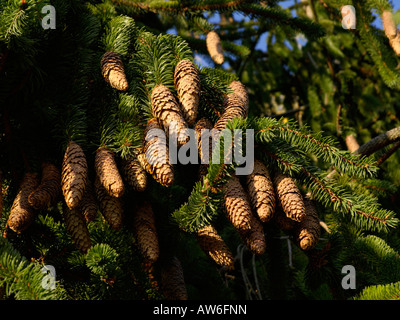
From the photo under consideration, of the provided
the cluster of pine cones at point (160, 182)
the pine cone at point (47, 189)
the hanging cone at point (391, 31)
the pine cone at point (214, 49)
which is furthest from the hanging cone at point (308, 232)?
the hanging cone at point (391, 31)

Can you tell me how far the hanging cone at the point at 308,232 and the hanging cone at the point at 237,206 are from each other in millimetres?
172

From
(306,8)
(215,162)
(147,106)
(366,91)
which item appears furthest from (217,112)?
(306,8)

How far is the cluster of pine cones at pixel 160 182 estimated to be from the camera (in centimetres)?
104

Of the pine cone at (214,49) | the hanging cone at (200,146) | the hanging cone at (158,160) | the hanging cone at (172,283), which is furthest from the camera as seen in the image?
the pine cone at (214,49)

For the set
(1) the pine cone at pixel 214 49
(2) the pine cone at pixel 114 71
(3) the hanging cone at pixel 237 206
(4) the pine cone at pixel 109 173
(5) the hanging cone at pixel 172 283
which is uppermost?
(1) the pine cone at pixel 214 49

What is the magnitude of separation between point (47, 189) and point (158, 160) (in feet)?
1.05

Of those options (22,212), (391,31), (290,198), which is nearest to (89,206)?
(22,212)

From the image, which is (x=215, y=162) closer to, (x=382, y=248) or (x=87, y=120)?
(x=87, y=120)

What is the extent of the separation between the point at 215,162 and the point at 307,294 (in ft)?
4.68

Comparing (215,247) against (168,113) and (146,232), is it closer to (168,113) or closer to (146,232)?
(146,232)

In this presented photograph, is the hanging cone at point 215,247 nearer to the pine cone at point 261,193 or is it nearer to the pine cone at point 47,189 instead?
the pine cone at point 261,193

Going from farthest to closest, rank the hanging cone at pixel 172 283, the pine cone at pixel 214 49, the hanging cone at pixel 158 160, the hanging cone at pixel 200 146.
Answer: the pine cone at pixel 214 49 < the hanging cone at pixel 172 283 < the hanging cone at pixel 200 146 < the hanging cone at pixel 158 160

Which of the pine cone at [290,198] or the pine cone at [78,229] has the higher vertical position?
the pine cone at [290,198]

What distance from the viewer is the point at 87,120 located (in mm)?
1251
